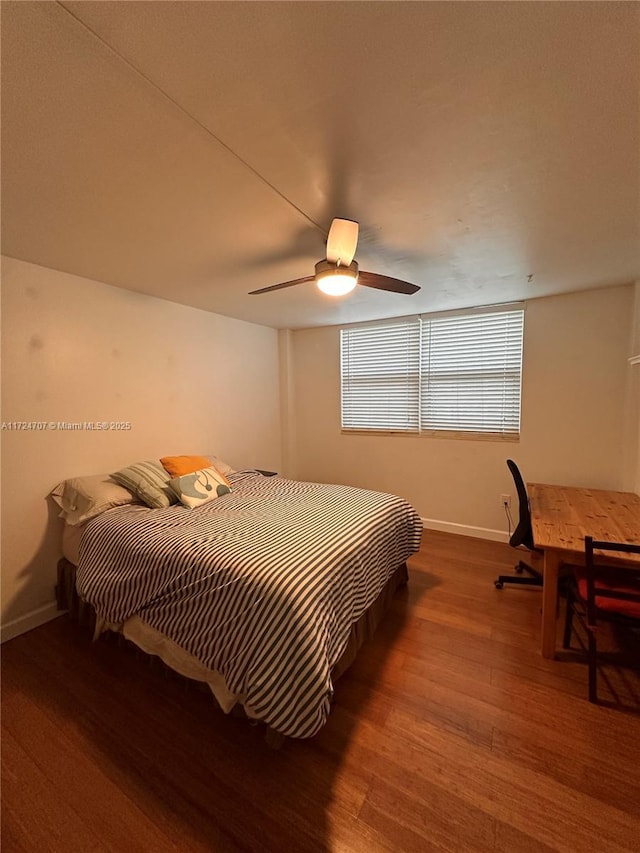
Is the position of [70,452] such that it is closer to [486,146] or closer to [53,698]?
[53,698]

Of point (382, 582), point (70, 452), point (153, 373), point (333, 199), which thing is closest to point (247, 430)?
point (153, 373)

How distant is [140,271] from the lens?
Result: 232 cm

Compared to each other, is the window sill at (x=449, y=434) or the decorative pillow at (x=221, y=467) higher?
the window sill at (x=449, y=434)

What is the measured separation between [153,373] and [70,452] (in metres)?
0.91

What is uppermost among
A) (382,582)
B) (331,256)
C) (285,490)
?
(331,256)

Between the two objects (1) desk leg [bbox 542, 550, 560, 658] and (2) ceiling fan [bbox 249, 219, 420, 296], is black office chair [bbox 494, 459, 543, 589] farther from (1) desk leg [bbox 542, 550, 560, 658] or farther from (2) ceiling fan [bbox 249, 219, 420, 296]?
(2) ceiling fan [bbox 249, 219, 420, 296]

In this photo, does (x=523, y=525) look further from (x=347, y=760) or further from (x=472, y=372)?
(x=347, y=760)

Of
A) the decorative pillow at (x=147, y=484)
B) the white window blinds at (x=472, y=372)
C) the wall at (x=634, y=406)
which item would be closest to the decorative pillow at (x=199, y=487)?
the decorative pillow at (x=147, y=484)

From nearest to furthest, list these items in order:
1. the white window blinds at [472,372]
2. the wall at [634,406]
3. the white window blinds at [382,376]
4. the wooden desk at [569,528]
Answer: the wooden desk at [569,528] → the wall at [634,406] → the white window blinds at [472,372] → the white window blinds at [382,376]

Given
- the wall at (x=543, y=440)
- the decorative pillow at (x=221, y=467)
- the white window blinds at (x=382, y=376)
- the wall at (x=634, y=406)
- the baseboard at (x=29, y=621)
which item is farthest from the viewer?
the white window blinds at (x=382, y=376)

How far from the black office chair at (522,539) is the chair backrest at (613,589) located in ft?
1.45

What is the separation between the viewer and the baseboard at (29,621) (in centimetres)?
209

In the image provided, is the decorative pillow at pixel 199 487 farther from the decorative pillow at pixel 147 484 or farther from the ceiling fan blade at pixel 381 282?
the ceiling fan blade at pixel 381 282

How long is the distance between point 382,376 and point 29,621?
12.1 feet
